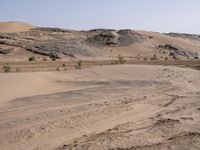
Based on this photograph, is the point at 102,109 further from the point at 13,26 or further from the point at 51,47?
the point at 13,26

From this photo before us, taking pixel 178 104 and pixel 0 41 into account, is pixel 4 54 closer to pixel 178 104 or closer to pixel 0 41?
pixel 0 41

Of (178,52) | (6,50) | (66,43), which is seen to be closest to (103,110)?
(6,50)

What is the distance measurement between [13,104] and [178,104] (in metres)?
4.90

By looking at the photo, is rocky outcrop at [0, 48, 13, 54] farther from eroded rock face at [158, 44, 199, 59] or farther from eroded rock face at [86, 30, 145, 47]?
eroded rock face at [158, 44, 199, 59]

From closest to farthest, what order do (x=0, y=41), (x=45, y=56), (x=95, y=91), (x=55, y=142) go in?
1. (x=55, y=142)
2. (x=95, y=91)
3. (x=45, y=56)
4. (x=0, y=41)

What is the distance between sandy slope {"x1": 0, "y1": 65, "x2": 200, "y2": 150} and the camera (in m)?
9.65

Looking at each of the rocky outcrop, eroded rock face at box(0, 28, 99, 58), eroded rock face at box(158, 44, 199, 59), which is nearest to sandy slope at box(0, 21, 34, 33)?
eroded rock face at box(0, 28, 99, 58)

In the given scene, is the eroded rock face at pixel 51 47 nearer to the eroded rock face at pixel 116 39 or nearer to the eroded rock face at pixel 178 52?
the eroded rock face at pixel 116 39

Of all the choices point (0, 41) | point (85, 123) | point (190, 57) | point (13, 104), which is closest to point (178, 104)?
point (85, 123)

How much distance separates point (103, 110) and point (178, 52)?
37454 millimetres

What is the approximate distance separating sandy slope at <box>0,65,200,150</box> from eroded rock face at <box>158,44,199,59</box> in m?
26.2

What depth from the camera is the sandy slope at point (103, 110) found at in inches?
380

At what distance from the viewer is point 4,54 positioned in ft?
128

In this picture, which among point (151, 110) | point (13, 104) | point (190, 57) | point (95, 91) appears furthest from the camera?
point (190, 57)
